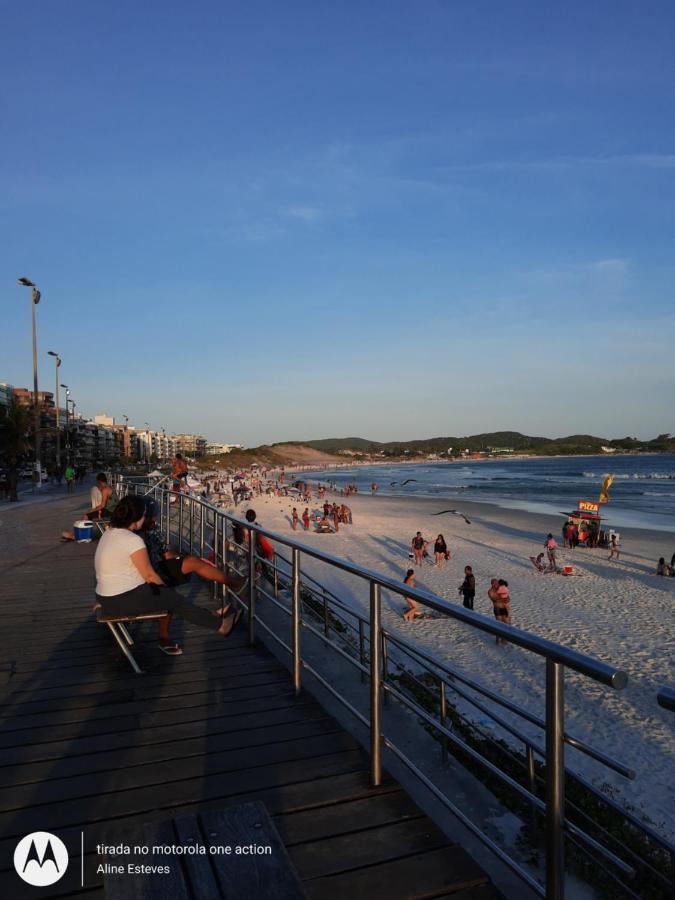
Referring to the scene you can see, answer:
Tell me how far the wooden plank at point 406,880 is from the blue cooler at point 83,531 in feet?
31.4

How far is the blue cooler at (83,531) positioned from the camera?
1056 cm

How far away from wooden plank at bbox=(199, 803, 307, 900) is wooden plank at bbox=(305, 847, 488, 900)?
0.49 ft

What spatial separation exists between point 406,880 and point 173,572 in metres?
3.34

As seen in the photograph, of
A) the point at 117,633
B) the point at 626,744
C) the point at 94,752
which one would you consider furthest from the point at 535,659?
the point at 94,752

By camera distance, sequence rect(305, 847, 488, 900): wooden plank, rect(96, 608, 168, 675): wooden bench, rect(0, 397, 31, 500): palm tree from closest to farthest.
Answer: rect(305, 847, 488, 900): wooden plank → rect(96, 608, 168, 675): wooden bench → rect(0, 397, 31, 500): palm tree

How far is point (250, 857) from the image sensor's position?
195 cm

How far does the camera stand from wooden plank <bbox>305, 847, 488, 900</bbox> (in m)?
1.93

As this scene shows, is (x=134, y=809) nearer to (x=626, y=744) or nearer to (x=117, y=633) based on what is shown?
(x=117, y=633)

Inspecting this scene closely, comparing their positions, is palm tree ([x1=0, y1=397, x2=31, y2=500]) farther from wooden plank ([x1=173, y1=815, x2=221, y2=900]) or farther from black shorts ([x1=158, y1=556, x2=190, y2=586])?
wooden plank ([x1=173, y1=815, x2=221, y2=900])

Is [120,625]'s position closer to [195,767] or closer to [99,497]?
[195,767]

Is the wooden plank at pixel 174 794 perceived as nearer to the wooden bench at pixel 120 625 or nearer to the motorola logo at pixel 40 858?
the motorola logo at pixel 40 858

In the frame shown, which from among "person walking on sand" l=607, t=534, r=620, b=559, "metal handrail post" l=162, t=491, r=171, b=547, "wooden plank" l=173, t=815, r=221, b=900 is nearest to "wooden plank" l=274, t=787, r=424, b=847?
"wooden plank" l=173, t=815, r=221, b=900

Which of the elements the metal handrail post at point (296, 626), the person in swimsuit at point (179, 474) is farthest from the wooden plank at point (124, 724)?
the person in swimsuit at point (179, 474)

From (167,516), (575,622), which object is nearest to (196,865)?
(167,516)
